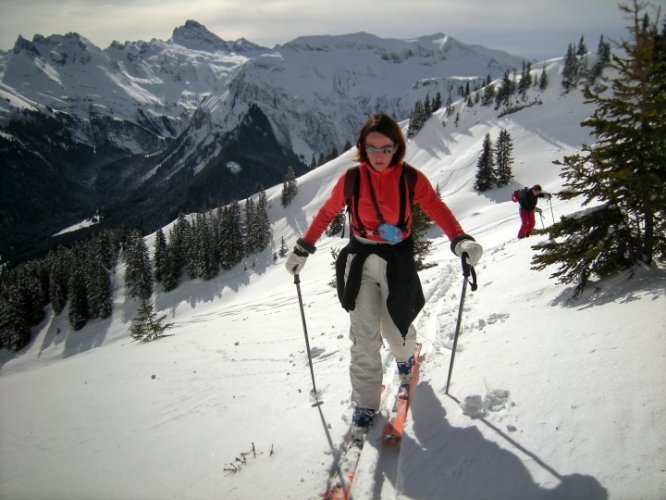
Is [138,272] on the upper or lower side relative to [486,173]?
lower

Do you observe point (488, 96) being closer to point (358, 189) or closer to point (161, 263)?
point (161, 263)

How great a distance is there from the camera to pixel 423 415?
12.9ft

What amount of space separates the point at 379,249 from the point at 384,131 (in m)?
1.31

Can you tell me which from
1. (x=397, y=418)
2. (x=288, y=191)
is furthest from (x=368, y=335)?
(x=288, y=191)

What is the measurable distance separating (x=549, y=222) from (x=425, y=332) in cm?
1385

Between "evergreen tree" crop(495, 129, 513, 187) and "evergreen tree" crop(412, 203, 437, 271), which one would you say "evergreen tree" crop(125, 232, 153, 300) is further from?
"evergreen tree" crop(495, 129, 513, 187)

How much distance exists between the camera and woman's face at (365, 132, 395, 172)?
3990mm

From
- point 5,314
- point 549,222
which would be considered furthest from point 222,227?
point 549,222

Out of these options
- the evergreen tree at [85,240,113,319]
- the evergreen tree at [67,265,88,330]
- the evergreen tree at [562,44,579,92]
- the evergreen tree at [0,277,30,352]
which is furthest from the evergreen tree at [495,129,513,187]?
the evergreen tree at [0,277,30,352]

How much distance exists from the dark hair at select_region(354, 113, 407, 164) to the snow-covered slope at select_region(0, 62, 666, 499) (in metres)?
2.71

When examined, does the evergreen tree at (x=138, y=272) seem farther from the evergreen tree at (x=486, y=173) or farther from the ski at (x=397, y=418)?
the ski at (x=397, y=418)

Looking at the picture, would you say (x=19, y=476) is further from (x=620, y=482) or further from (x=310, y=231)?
(x=620, y=482)

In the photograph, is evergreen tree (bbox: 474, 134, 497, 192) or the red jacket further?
evergreen tree (bbox: 474, 134, 497, 192)

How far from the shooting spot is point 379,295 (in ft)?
14.1
